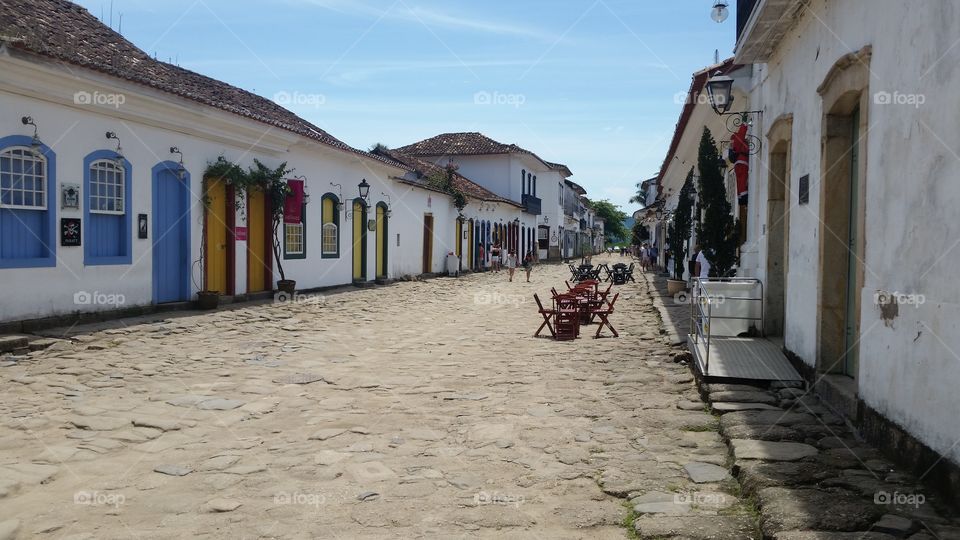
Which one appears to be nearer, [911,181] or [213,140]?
[911,181]

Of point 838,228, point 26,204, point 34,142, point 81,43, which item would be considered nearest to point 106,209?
point 26,204

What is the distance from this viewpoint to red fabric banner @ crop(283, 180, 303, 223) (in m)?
15.3

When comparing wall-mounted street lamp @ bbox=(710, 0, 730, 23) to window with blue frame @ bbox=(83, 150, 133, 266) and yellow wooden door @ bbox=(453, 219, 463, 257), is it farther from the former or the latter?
yellow wooden door @ bbox=(453, 219, 463, 257)

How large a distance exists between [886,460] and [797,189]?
3.54 metres

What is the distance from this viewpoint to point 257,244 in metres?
14.7

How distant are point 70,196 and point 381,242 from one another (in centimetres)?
1193

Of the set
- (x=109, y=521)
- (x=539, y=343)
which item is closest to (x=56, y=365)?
(x=109, y=521)

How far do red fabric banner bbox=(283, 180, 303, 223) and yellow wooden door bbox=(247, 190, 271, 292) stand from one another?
0.51 m

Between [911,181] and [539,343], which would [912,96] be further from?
[539,343]

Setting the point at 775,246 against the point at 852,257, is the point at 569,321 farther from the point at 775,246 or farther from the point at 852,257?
the point at 852,257

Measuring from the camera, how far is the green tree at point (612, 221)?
9906 centimetres

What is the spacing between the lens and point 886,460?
169 inches

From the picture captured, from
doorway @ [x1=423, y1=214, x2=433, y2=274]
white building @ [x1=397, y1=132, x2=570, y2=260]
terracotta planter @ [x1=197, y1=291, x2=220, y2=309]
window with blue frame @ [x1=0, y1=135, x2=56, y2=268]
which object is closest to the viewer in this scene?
window with blue frame @ [x1=0, y1=135, x2=56, y2=268]

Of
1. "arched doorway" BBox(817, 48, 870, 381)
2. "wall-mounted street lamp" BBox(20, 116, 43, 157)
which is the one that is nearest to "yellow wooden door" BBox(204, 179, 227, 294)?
"wall-mounted street lamp" BBox(20, 116, 43, 157)
